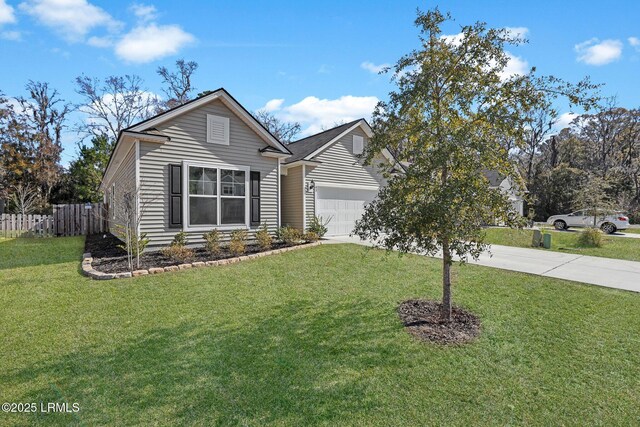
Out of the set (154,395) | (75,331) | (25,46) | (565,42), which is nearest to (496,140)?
(154,395)

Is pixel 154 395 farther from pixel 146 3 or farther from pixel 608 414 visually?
pixel 146 3

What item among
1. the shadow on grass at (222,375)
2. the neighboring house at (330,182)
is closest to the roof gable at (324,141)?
the neighboring house at (330,182)

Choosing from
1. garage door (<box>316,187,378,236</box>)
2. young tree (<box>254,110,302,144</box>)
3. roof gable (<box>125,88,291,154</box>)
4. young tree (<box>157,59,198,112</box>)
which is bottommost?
garage door (<box>316,187,378,236</box>)

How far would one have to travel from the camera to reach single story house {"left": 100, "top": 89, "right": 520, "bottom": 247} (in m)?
8.32

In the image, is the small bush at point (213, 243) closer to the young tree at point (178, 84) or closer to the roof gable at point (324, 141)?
the roof gable at point (324, 141)

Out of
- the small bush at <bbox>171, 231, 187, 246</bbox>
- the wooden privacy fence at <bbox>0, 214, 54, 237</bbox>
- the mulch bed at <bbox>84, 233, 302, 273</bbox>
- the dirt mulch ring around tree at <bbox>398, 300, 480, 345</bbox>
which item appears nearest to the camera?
the dirt mulch ring around tree at <bbox>398, 300, 480, 345</bbox>

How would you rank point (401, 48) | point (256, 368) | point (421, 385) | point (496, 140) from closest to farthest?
point (421, 385) → point (256, 368) → point (496, 140) → point (401, 48)

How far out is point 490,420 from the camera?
260 centimetres

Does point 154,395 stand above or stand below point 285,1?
below

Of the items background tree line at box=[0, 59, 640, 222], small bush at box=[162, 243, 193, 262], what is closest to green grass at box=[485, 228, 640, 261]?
background tree line at box=[0, 59, 640, 222]

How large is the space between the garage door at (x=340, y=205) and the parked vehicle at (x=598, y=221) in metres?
10.5

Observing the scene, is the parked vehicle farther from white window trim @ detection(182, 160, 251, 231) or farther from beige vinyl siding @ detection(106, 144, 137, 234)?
beige vinyl siding @ detection(106, 144, 137, 234)

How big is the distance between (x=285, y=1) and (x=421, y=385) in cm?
934

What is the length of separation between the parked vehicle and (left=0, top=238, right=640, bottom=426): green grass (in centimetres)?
1254
